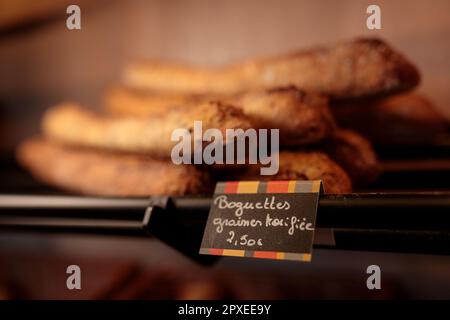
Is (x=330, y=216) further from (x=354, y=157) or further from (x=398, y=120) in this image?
(x=398, y=120)

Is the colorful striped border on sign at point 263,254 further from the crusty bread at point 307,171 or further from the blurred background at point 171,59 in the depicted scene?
the blurred background at point 171,59

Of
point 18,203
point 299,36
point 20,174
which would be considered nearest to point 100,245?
point 20,174

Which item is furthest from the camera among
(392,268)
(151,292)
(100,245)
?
(100,245)

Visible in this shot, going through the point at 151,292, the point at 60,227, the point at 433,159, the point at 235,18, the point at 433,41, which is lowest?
the point at 151,292

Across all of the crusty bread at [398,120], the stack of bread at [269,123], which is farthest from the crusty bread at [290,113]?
the crusty bread at [398,120]

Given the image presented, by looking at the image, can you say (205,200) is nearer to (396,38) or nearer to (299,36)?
(396,38)

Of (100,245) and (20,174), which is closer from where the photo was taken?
(20,174)

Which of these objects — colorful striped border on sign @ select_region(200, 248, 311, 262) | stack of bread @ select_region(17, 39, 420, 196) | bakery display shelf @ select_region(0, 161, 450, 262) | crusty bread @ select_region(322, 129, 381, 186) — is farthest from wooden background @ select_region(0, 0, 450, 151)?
colorful striped border on sign @ select_region(200, 248, 311, 262)
